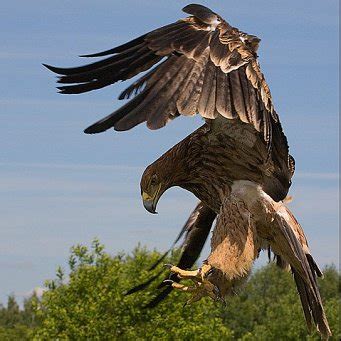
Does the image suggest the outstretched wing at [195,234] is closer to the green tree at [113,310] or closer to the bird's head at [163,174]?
the bird's head at [163,174]

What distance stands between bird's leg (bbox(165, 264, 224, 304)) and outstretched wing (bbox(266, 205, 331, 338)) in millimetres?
796

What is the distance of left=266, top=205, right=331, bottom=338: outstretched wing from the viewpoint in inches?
272

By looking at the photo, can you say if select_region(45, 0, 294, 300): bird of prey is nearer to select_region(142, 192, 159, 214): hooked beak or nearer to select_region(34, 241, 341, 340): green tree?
select_region(142, 192, 159, 214): hooked beak

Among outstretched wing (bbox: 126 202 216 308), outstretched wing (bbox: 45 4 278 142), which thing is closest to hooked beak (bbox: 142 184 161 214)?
outstretched wing (bbox: 45 4 278 142)

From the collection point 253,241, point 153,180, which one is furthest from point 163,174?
point 253,241

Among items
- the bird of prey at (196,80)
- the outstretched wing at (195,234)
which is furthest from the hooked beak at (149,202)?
the outstretched wing at (195,234)

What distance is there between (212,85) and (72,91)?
0.92 metres

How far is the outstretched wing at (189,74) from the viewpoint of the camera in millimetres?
5762

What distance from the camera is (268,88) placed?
6.43 meters

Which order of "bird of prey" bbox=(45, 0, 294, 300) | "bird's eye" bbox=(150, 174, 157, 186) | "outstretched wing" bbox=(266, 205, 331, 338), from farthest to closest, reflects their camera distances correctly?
"outstretched wing" bbox=(266, 205, 331, 338) < "bird's eye" bbox=(150, 174, 157, 186) < "bird of prey" bbox=(45, 0, 294, 300)

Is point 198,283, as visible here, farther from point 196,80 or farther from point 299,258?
point 196,80

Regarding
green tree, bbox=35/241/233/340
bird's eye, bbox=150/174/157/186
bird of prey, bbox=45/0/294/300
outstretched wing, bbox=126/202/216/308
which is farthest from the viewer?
green tree, bbox=35/241/233/340

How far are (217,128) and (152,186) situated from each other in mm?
638

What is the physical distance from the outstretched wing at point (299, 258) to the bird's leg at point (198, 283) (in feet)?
2.61
